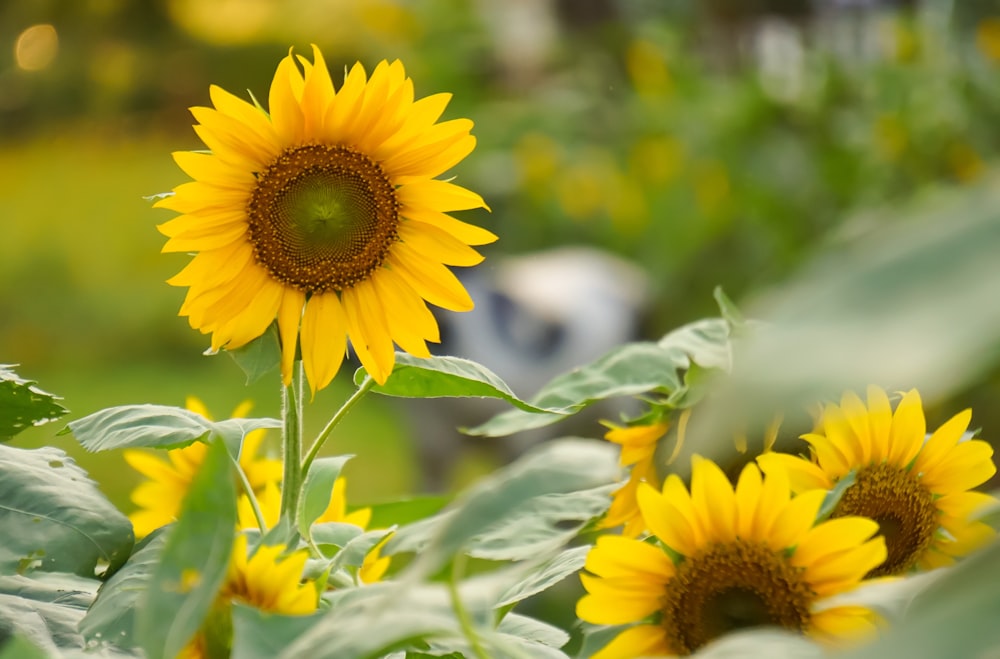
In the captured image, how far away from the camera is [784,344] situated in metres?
0.18

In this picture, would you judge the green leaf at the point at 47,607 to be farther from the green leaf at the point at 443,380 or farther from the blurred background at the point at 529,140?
the blurred background at the point at 529,140

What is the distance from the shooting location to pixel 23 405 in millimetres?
464

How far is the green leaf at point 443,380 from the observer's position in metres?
0.46

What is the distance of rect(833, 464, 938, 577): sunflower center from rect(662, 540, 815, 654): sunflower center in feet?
0.19

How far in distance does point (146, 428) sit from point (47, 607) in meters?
0.07

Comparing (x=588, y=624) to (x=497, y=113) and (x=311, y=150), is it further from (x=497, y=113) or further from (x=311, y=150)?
(x=497, y=113)

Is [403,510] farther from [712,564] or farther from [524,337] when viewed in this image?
[524,337]

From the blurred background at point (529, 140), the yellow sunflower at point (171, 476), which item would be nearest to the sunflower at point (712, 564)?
the yellow sunflower at point (171, 476)

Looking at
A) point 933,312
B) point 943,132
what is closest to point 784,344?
point 933,312

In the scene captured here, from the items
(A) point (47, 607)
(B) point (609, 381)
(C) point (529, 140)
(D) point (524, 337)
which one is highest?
(C) point (529, 140)

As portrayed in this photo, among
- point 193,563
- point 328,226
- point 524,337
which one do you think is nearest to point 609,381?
point 328,226

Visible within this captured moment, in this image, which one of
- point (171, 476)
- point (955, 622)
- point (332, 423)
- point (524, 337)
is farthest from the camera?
point (524, 337)

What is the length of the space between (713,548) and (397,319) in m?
0.17

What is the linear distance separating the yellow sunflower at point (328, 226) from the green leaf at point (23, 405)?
0.20 ft
